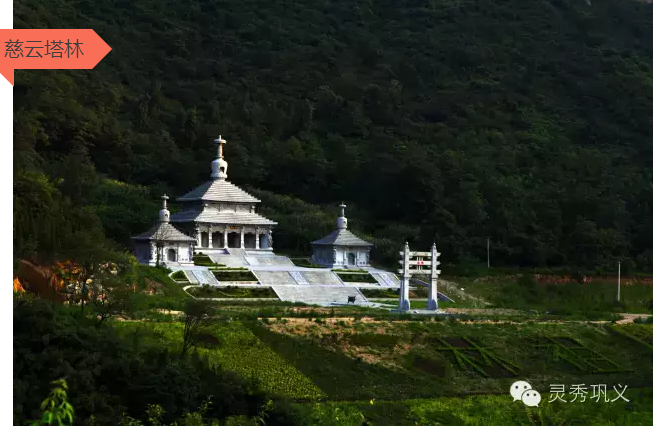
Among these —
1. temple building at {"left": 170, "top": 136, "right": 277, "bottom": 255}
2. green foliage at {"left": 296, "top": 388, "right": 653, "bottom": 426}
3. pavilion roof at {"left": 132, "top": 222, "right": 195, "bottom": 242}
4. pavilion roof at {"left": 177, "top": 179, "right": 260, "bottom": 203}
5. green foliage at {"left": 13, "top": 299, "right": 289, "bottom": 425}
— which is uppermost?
pavilion roof at {"left": 177, "top": 179, "right": 260, "bottom": 203}

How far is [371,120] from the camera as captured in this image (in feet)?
292

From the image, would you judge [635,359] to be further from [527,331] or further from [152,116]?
[152,116]

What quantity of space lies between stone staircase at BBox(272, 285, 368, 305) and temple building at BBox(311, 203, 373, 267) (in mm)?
5558

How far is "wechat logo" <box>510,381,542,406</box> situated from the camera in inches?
1081

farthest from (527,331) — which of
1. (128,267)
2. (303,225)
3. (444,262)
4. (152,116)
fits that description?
(152,116)

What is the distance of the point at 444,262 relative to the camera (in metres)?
53.7

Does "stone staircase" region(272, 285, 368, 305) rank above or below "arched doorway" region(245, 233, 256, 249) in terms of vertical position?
below

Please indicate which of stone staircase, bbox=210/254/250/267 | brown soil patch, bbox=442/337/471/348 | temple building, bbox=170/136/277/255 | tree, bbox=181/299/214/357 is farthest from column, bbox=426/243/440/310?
temple building, bbox=170/136/277/255

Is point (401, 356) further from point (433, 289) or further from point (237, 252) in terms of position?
point (237, 252)

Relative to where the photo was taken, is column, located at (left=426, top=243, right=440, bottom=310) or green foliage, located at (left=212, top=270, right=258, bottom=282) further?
green foliage, located at (left=212, top=270, right=258, bottom=282)

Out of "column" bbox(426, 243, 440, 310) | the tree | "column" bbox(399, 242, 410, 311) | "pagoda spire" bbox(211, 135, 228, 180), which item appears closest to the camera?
the tree

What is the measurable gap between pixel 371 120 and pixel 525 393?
6206cm

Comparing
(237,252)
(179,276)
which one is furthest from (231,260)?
(179,276)

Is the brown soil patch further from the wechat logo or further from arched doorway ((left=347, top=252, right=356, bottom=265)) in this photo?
arched doorway ((left=347, top=252, right=356, bottom=265))
